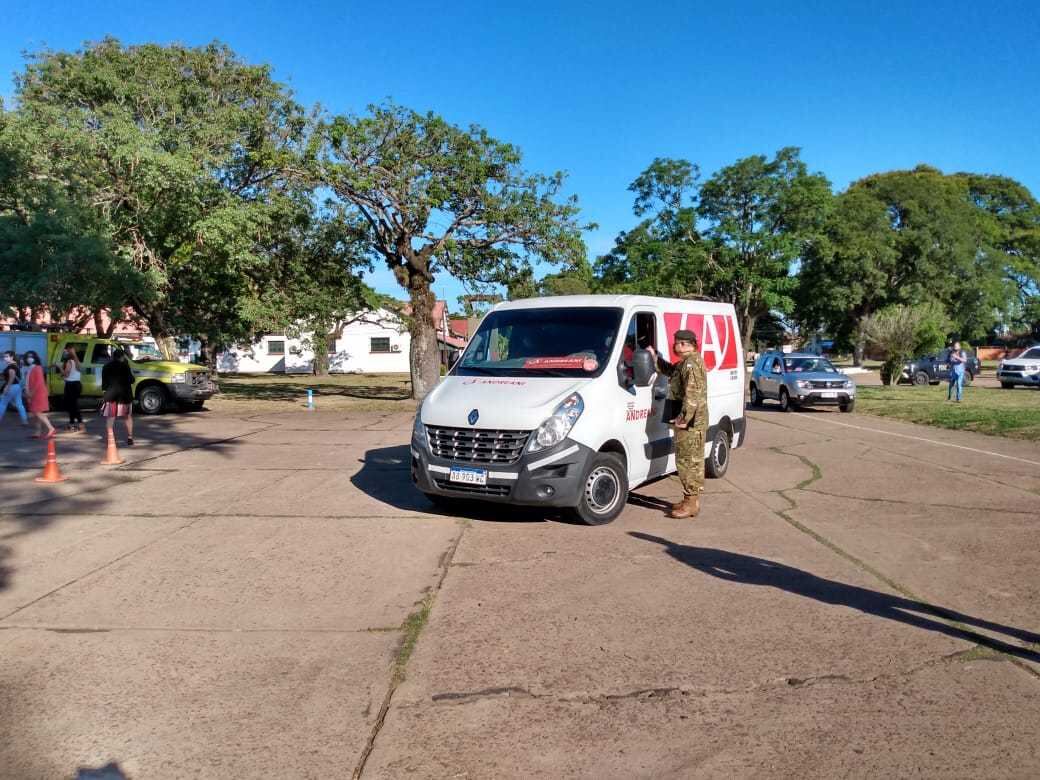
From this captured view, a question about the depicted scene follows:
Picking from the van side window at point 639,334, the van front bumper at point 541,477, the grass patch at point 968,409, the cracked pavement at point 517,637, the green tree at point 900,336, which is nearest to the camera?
the cracked pavement at point 517,637

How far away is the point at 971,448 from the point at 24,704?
46.7 ft

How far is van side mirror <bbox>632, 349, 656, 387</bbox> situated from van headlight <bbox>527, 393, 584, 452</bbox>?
2.49 ft

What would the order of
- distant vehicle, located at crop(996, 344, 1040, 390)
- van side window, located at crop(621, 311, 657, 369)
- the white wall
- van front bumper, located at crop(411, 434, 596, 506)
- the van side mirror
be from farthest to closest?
1. the white wall
2. distant vehicle, located at crop(996, 344, 1040, 390)
3. van side window, located at crop(621, 311, 657, 369)
4. the van side mirror
5. van front bumper, located at crop(411, 434, 596, 506)

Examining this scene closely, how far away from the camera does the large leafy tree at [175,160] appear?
2280 centimetres

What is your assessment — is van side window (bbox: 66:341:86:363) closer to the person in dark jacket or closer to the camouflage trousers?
the person in dark jacket

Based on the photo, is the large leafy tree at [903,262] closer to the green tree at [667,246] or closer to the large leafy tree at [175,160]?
the green tree at [667,246]

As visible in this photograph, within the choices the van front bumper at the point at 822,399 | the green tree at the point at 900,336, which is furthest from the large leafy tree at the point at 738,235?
the van front bumper at the point at 822,399

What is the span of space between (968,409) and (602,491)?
16916mm

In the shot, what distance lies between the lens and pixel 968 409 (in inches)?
826

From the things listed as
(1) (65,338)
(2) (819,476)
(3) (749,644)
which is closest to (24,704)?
(3) (749,644)

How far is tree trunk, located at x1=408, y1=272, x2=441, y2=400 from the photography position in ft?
86.9

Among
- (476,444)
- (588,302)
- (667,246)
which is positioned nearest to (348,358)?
(667,246)

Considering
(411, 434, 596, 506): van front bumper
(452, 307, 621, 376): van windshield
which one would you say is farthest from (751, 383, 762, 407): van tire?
(411, 434, 596, 506): van front bumper

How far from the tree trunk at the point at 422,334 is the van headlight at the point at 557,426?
63.1 feet
